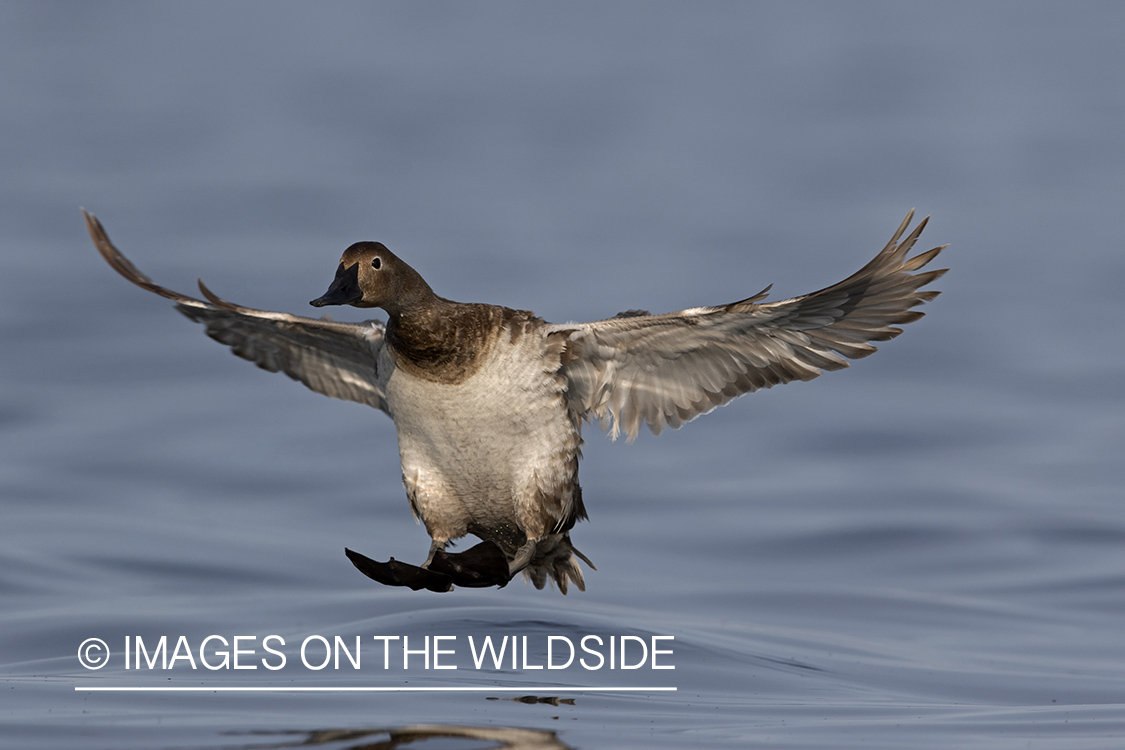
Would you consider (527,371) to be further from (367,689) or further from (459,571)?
(367,689)

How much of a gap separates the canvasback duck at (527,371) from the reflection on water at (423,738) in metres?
1.51

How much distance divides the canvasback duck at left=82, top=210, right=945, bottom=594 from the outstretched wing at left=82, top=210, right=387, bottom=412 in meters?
0.07

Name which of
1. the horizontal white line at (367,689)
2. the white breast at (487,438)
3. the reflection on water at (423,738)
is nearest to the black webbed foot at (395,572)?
the white breast at (487,438)

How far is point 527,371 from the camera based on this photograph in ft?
35.9

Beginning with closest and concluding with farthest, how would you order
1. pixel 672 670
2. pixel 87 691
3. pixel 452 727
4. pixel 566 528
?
1. pixel 566 528
2. pixel 452 727
3. pixel 87 691
4. pixel 672 670

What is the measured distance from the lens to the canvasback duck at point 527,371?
1057cm

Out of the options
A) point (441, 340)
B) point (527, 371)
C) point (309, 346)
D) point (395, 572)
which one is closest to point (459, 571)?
point (395, 572)

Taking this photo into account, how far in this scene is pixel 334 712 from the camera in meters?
14.7

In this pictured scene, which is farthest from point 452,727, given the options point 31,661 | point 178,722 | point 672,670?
point 31,661

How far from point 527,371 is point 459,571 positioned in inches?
65.5

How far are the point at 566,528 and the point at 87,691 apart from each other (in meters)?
8.48

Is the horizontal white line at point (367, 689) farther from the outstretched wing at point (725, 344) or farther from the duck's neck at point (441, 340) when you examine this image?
the duck's neck at point (441, 340)

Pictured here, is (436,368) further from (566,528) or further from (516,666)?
(516,666)

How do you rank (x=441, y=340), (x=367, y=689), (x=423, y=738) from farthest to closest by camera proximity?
(x=367, y=689) < (x=423, y=738) < (x=441, y=340)
